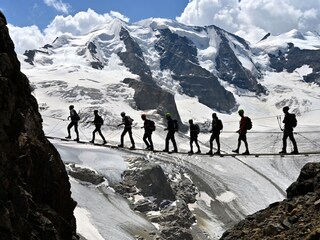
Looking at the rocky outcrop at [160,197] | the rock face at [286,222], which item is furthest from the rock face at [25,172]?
the rocky outcrop at [160,197]

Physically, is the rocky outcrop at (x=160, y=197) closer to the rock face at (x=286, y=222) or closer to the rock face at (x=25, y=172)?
the rock face at (x=25, y=172)

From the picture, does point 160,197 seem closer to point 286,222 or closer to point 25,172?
point 25,172

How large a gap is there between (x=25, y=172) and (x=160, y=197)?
93.0 metres

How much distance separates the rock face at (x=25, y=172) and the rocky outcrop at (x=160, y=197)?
63691mm

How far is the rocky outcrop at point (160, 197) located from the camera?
105m

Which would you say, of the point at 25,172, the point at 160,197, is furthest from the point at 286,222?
the point at 160,197

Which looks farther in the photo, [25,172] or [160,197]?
[160,197]

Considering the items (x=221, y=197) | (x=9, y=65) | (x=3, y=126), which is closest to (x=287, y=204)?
(x=3, y=126)

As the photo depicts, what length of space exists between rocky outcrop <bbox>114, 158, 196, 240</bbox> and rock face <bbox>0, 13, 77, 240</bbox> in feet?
209

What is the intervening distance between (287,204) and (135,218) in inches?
3248

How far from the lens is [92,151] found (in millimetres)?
142750

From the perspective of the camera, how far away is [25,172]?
3147cm

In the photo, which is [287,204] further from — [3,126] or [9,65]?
[9,65]

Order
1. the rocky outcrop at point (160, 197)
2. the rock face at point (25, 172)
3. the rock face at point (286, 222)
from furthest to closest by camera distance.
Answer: the rocky outcrop at point (160, 197) < the rock face at point (25, 172) < the rock face at point (286, 222)
